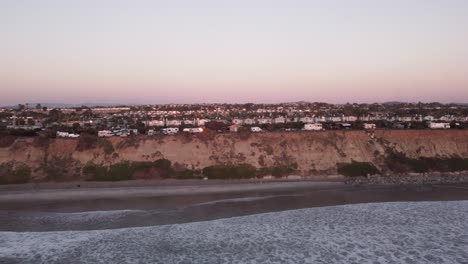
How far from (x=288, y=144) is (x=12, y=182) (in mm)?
24667

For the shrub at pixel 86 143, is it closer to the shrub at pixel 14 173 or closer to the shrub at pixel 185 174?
the shrub at pixel 14 173

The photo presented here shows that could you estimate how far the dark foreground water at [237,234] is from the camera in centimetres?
1403

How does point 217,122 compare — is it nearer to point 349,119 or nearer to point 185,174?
point 349,119

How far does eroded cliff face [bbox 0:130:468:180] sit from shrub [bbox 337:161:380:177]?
27.8 inches

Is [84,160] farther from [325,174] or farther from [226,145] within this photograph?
[325,174]

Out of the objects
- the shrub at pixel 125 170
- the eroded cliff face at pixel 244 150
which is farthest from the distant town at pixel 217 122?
the shrub at pixel 125 170

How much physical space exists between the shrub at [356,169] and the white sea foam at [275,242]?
19594 mm

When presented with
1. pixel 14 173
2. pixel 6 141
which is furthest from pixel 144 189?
pixel 6 141

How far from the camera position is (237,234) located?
1683 centimetres

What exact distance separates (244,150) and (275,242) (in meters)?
28.4

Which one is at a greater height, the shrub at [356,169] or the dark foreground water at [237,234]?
the dark foreground water at [237,234]

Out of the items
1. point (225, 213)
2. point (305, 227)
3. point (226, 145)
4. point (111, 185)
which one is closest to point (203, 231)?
point (305, 227)

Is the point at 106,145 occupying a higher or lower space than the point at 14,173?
higher

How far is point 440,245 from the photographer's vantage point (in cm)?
1492
